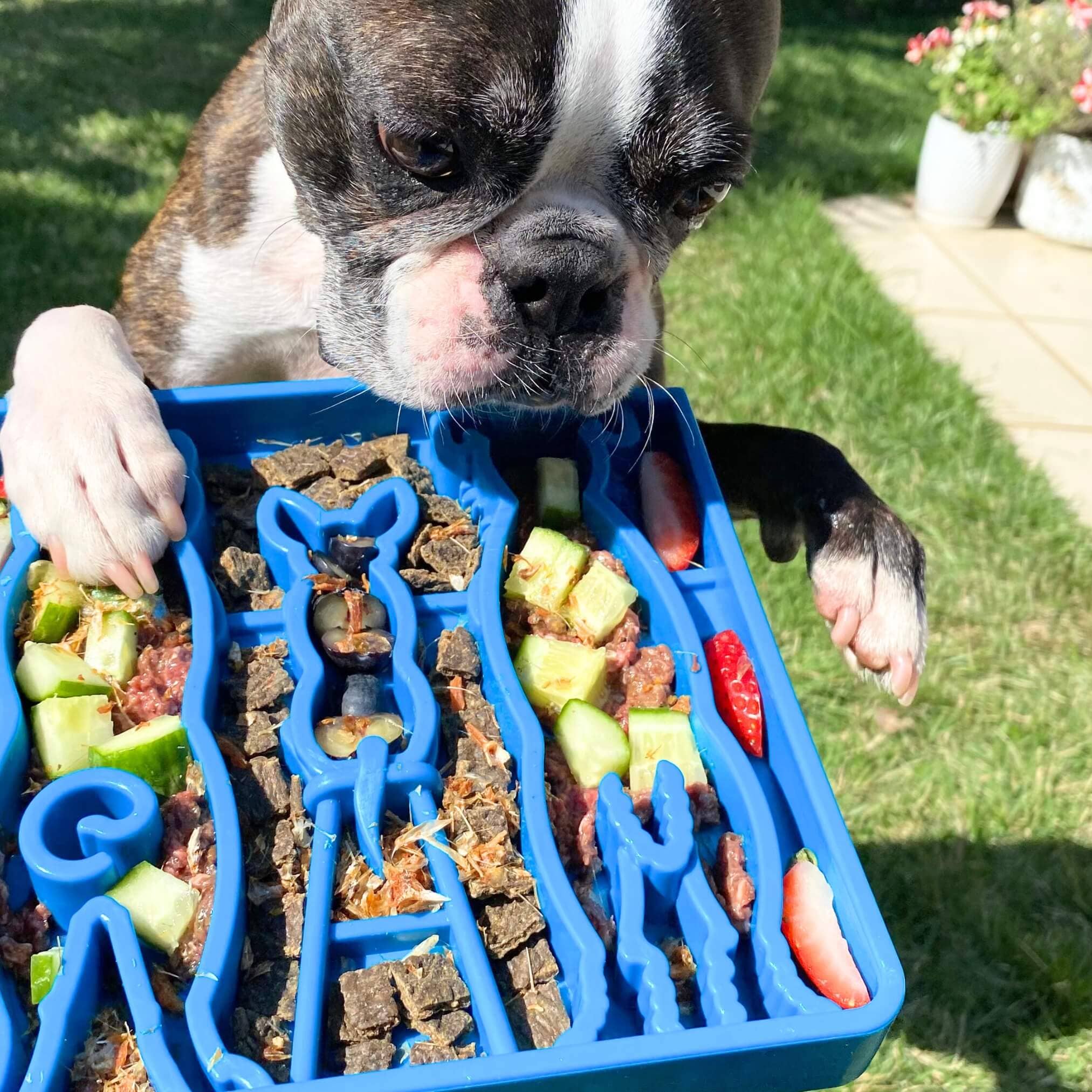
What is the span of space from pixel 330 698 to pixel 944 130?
18.9ft

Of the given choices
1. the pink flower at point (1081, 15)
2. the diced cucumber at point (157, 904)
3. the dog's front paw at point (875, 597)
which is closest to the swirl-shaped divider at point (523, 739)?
the diced cucumber at point (157, 904)

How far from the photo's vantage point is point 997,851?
2.66m

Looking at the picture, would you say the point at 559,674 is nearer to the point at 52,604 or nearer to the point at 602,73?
the point at 52,604

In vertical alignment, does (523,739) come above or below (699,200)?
below

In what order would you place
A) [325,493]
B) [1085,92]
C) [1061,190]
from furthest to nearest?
1. [1061,190]
2. [1085,92]
3. [325,493]

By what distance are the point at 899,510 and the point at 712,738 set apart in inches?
103

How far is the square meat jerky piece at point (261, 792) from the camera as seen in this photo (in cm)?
124

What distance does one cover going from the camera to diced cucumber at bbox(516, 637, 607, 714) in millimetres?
1385

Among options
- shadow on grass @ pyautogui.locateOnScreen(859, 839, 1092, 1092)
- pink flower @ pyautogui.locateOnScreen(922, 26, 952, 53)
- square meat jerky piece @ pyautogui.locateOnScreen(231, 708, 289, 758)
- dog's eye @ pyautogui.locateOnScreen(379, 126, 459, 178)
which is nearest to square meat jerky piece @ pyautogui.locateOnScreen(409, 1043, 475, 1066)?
square meat jerky piece @ pyautogui.locateOnScreen(231, 708, 289, 758)

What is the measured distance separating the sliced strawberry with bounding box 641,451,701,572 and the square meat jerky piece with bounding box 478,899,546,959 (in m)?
0.54

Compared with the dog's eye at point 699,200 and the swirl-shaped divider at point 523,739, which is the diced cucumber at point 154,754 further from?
the dog's eye at point 699,200

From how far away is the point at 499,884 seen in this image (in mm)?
1185

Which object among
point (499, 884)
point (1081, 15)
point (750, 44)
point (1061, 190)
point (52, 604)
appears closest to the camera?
point (499, 884)

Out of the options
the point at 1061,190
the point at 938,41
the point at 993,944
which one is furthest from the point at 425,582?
the point at 938,41
